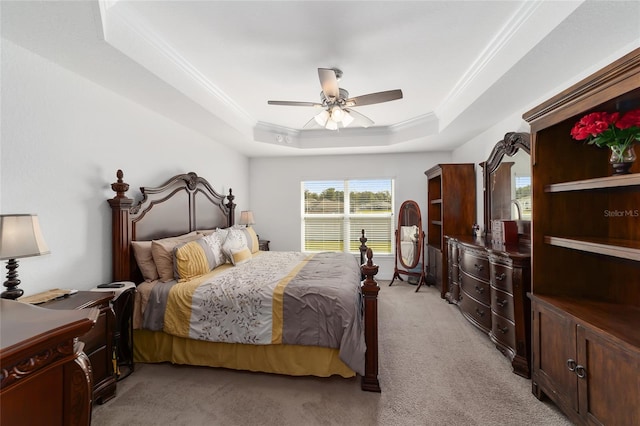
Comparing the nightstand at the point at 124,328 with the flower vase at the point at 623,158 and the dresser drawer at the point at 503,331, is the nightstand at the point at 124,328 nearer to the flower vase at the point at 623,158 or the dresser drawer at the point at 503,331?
the dresser drawer at the point at 503,331

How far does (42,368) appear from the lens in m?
0.76

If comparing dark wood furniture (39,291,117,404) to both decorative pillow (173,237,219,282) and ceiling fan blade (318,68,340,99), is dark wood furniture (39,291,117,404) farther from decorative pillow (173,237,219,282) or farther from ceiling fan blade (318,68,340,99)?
ceiling fan blade (318,68,340,99)

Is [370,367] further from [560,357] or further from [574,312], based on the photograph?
[574,312]

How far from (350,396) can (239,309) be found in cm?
104

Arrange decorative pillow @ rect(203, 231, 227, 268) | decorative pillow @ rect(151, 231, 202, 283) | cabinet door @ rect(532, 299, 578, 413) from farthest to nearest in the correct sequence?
decorative pillow @ rect(203, 231, 227, 268), decorative pillow @ rect(151, 231, 202, 283), cabinet door @ rect(532, 299, 578, 413)

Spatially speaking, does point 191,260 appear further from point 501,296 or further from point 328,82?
point 501,296

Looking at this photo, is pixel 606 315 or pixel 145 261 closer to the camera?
pixel 606 315

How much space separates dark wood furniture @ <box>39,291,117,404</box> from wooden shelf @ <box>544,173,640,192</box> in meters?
3.14

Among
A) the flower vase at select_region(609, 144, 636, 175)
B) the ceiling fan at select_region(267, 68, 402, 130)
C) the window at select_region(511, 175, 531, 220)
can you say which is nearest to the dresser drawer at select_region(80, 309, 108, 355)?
the ceiling fan at select_region(267, 68, 402, 130)

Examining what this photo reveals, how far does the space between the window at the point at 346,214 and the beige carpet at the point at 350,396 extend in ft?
9.63

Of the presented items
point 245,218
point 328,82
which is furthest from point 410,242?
point 328,82

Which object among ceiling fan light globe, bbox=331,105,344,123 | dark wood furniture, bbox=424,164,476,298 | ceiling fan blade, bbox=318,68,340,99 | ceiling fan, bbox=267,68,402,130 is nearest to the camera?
ceiling fan blade, bbox=318,68,340,99

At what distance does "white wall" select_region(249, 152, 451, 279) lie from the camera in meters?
5.21

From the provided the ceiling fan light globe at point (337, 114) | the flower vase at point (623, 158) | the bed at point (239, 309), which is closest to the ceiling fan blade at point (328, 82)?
the ceiling fan light globe at point (337, 114)
